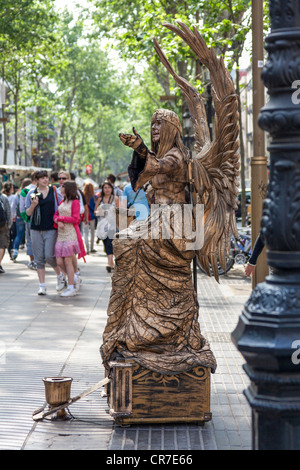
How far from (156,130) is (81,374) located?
245 centimetres

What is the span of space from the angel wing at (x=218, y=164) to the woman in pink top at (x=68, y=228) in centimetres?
613

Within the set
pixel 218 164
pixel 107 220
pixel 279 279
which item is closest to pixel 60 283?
pixel 107 220

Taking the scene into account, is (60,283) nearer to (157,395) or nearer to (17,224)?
(17,224)

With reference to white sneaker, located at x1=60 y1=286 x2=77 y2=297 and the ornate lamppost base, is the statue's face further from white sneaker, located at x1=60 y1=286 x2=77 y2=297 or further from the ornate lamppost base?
white sneaker, located at x1=60 y1=286 x2=77 y2=297

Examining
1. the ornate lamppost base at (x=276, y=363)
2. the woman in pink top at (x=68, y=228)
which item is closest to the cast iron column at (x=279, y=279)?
the ornate lamppost base at (x=276, y=363)

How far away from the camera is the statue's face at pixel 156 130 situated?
18.8 ft

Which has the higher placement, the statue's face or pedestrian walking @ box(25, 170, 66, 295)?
the statue's face

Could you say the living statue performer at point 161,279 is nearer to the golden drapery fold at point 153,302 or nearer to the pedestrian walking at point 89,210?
the golden drapery fold at point 153,302

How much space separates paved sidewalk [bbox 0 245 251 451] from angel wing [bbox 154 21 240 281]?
48.9 inches

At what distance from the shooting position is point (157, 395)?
5.43m

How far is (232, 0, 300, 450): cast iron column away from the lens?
9.95 ft

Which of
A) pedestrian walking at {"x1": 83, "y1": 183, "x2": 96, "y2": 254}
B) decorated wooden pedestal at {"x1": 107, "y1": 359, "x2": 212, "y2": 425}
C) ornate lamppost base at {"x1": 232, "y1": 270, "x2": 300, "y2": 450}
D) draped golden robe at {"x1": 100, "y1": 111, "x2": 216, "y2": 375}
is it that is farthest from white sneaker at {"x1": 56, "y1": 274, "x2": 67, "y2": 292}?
ornate lamppost base at {"x1": 232, "y1": 270, "x2": 300, "y2": 450}

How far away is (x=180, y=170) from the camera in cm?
568

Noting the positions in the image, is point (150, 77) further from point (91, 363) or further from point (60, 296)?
point (91, 363)
